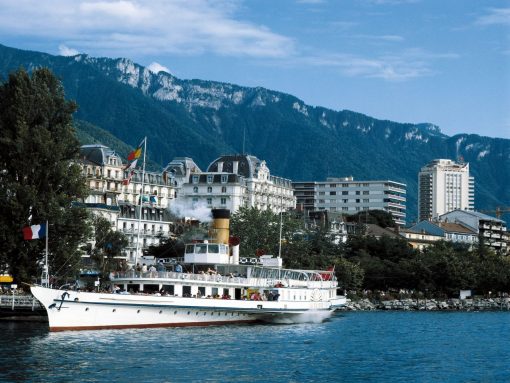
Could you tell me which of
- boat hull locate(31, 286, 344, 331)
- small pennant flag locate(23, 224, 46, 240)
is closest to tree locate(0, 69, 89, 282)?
small pennant flag locate(23, 224, 46, 240)

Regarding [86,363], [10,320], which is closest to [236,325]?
[10,320]

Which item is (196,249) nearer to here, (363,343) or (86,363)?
(363,343)

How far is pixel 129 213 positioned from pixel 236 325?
7840cm

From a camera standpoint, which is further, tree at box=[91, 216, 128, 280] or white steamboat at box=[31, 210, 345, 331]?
tree at box=[91, 216, 128, 280]

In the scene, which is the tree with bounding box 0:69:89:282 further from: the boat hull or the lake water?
the boat hull

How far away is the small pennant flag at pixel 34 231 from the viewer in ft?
209

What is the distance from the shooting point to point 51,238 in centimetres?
6969

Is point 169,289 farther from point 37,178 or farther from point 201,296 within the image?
point 37,178

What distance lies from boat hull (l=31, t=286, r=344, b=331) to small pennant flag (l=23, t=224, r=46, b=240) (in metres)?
6.44

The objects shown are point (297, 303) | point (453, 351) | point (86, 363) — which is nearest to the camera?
point (86, 363)

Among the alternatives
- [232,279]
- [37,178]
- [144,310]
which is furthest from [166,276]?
[37,178]

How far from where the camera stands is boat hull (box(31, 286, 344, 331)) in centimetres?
5909

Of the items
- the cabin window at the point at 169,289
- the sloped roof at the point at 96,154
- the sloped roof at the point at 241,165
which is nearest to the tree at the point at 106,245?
the sloped roof at the point at 96,154

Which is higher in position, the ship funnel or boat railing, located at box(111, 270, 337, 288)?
the ship funnel
